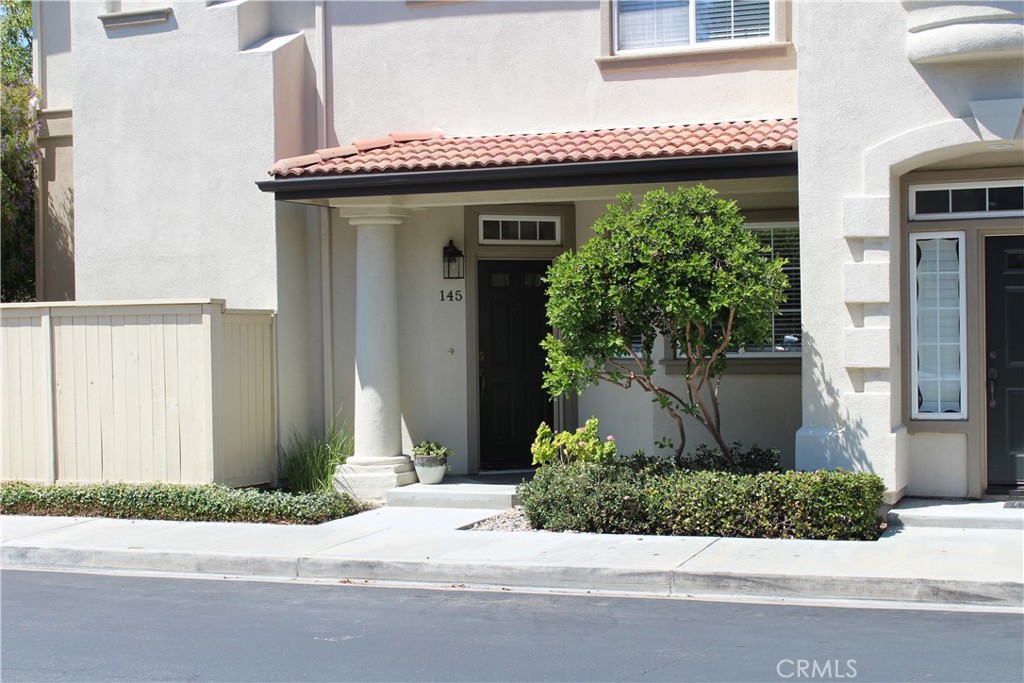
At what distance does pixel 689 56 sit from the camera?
474 inches

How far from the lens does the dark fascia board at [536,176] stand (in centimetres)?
1062

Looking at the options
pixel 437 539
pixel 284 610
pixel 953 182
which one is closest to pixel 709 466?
pixel 437 539

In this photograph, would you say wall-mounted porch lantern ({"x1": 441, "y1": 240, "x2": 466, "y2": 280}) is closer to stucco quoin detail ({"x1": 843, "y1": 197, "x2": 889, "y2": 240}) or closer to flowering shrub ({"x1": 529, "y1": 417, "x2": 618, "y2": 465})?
flowering shrub ({"x1": 529, "y1": 417, "x2": 618, "y2": 465})

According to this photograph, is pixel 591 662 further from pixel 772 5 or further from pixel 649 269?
pixel 772 5

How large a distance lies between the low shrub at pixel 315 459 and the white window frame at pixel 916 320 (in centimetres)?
617

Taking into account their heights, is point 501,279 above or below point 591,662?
above

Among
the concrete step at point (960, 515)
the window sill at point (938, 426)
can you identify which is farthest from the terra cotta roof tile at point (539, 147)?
the concrete step at point (960, 515)

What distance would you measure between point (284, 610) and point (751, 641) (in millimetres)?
3279

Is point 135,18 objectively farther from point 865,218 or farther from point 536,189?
point 865,218

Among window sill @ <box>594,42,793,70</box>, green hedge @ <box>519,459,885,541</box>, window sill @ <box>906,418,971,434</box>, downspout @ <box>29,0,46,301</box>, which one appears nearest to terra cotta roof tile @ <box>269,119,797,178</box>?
window sill @ <box>594,42,793,70</box>

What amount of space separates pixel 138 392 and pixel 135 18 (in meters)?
4.58

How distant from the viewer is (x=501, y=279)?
1351 cm

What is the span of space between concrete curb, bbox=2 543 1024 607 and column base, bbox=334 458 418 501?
3004mm

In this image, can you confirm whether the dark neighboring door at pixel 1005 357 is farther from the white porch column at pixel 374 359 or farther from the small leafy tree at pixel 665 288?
the white porch column at pixel 374 359
